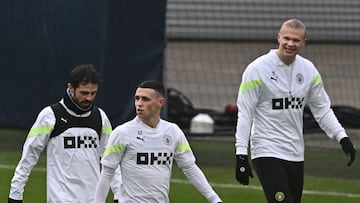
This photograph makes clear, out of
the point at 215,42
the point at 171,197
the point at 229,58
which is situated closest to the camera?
the point at 171,197

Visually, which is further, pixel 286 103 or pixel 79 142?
pixel 286 103

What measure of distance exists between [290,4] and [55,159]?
40.8 ft

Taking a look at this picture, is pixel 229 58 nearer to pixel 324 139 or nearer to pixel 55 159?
pixel 324 139

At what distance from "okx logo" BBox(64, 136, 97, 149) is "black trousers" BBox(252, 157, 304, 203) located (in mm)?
1377

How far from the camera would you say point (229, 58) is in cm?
2403

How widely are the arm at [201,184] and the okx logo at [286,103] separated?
1.21 metres

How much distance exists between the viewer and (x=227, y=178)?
46.1 ft

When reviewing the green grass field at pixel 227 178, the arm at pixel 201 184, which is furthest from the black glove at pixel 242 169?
the green grass field at pixel 227 178

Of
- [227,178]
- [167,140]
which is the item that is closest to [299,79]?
[167,140]

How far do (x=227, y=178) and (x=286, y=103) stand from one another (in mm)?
5285

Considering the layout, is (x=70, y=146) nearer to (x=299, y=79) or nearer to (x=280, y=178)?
(x=280, y=178)

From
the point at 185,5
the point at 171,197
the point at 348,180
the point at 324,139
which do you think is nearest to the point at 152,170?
the point at 171,197

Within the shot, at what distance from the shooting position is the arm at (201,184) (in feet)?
25.4

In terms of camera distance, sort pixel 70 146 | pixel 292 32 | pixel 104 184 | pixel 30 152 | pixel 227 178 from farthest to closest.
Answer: pixel 227 178 → pixel 292 32 → pixel 70 146 → pixel 30 152 → pixel 104 184
